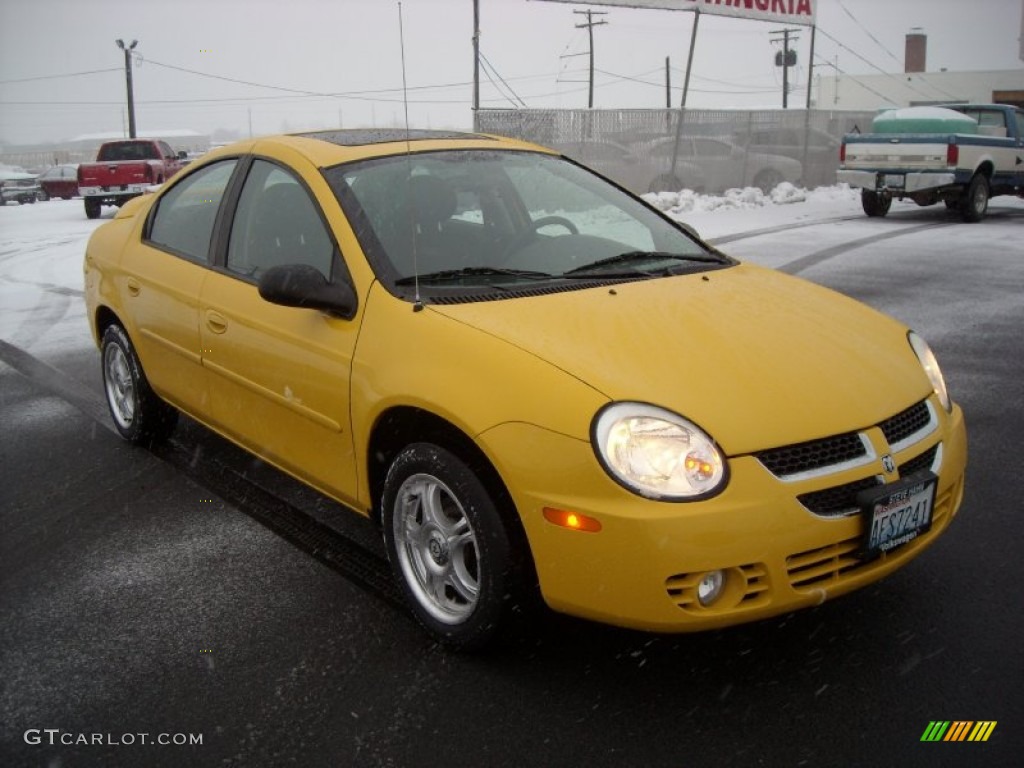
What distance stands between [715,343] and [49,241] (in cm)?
1637

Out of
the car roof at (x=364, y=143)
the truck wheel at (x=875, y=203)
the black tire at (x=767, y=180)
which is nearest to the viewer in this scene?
the car roof at (x=364, y=143)

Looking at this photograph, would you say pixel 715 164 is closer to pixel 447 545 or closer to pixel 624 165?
pixel 624 165

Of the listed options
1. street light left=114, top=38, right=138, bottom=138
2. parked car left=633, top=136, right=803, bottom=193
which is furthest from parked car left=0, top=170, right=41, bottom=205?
parked car left=633, top=136, right=803, bottom=193

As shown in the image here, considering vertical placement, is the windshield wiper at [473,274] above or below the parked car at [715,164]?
below

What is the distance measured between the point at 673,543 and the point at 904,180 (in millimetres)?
14989

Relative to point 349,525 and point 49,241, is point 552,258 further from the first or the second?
point 49,241

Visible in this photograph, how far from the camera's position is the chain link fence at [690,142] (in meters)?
17.7

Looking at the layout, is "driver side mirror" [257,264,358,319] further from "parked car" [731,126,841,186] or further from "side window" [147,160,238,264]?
"parked car" [731,126,841,186]

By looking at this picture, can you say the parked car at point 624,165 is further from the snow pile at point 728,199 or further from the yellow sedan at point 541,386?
the yellow sedan at point 541,386

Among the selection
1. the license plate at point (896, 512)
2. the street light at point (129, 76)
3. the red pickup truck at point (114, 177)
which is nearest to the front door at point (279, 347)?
the license plate at point (896, 512)

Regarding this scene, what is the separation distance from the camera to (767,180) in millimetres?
21750

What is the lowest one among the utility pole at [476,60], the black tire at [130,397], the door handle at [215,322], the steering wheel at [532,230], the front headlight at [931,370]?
the black tire at [130,397]

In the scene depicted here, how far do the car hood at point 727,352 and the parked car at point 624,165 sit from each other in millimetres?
15081

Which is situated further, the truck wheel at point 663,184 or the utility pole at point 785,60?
the utility pole at point 785,60
